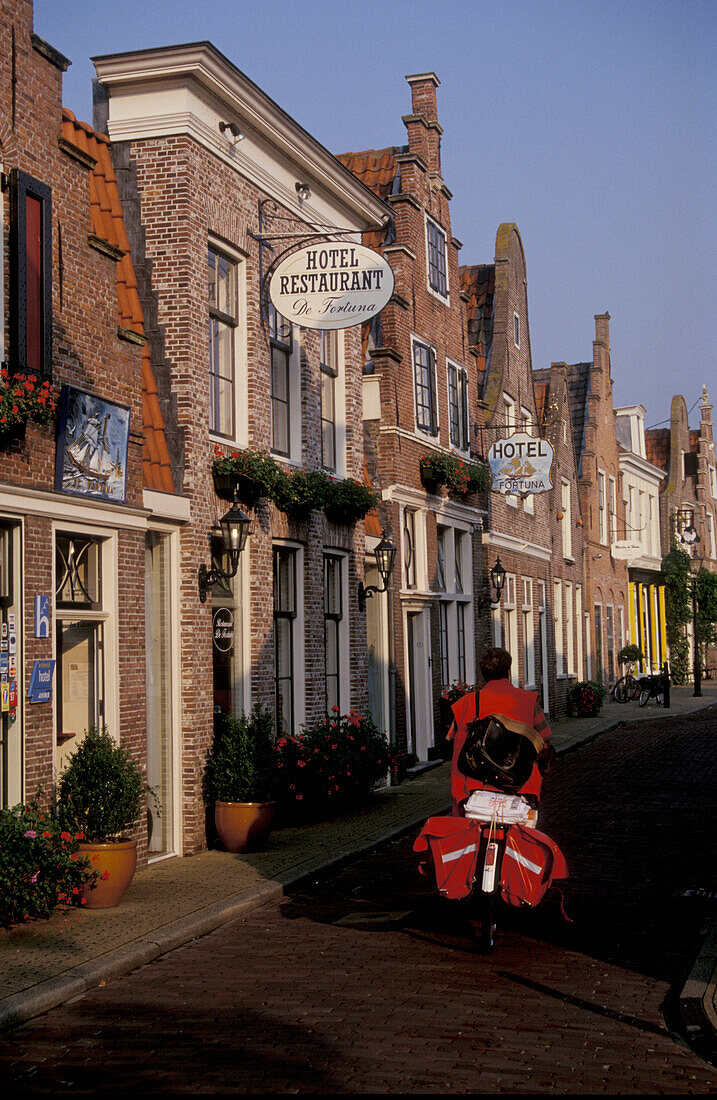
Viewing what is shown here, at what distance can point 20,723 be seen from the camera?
29.2 feet

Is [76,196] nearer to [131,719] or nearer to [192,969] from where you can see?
[131,719]

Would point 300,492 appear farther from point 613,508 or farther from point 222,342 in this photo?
point 613,508

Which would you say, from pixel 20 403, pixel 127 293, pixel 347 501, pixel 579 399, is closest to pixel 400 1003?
pixel 20 403

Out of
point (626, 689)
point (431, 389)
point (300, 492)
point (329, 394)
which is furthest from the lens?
point (626, 689)

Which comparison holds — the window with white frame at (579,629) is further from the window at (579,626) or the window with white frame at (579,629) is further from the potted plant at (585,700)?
the potted plant at (585,700)

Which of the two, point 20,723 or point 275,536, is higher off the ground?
point 275,536

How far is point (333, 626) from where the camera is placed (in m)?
15.7

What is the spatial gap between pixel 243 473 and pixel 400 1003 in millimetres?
6798

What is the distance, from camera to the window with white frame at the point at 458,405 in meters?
21.7

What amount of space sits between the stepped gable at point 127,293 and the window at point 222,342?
98cm

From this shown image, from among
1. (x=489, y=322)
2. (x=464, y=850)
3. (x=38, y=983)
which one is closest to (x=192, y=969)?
(x=38, y=983)

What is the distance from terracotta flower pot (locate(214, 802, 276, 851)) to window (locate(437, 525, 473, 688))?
9.52 m

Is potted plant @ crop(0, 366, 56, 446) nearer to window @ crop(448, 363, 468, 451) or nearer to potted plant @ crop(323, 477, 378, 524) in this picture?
potted plant @ crop(323, 477, 378, 524)

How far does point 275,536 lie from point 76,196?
463cm
